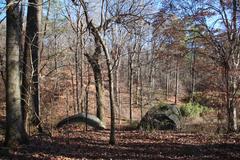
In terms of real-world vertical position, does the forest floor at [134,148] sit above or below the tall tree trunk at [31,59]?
below

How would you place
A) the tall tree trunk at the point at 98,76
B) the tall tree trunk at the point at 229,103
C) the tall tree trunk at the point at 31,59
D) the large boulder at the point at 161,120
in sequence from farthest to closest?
the tall tree trunk at the point at 98,76
the large boulder at the point at 161,120
the tall tree trunk at the point at 229,103
the tall tree trunk at the point at 31,59

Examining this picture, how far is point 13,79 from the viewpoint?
8461mm

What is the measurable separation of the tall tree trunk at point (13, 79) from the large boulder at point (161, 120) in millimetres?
8409

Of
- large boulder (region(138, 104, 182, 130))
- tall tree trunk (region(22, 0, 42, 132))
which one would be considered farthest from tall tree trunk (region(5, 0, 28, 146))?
large boulder (region(138, 104, 182, 130))

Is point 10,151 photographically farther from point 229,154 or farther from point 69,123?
point 69,123

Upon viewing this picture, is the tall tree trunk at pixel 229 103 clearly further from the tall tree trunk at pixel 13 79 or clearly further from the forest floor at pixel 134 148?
the tall tree trunk at pixel 13 79

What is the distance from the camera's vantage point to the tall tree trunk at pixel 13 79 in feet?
27.7

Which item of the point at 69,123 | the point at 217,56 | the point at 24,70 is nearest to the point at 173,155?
the point at 24,70

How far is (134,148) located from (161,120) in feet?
22.8

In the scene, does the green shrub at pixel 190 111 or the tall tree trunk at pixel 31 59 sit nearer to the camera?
the tall tree trunk at pixel 31 59

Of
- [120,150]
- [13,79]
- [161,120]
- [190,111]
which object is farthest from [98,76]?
[190,111]

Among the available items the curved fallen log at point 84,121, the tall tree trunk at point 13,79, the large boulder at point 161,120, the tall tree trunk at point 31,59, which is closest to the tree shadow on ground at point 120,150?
the tall tree trunk at point 13,79

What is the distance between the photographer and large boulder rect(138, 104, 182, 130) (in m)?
16.5

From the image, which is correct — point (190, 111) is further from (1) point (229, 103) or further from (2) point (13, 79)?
(2) point (13, 79)
